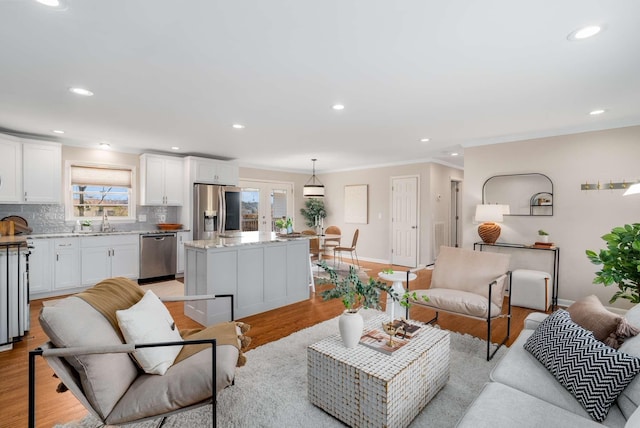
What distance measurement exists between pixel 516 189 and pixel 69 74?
5.54 m

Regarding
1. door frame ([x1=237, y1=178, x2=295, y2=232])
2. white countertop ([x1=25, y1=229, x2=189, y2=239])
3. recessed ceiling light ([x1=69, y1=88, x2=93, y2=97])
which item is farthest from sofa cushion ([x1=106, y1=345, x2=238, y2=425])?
door frame ([x1=237, y1=178, x2=295, y2=232])

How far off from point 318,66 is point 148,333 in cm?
215

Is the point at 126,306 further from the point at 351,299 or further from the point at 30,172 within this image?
the point at 30,172

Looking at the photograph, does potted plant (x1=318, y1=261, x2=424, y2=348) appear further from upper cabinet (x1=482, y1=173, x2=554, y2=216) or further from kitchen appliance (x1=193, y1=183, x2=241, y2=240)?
kitchen appliance (x1=193, y1=183, x2=241, y2=240)

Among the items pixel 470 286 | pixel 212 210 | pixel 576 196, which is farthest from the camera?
pixel 212 210

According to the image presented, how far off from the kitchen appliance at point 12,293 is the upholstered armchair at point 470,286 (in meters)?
3.86

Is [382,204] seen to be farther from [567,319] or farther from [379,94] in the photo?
[567,319]

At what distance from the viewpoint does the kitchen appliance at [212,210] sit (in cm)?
615

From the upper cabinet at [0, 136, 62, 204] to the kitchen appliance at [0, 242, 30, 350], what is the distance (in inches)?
75.6

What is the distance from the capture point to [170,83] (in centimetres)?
277

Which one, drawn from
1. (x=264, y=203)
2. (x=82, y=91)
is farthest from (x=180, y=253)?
(x=82, y=91)

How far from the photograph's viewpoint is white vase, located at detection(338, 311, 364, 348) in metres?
2.03

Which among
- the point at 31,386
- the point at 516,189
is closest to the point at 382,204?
the point at 516,189

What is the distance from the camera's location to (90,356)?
1449 mm
